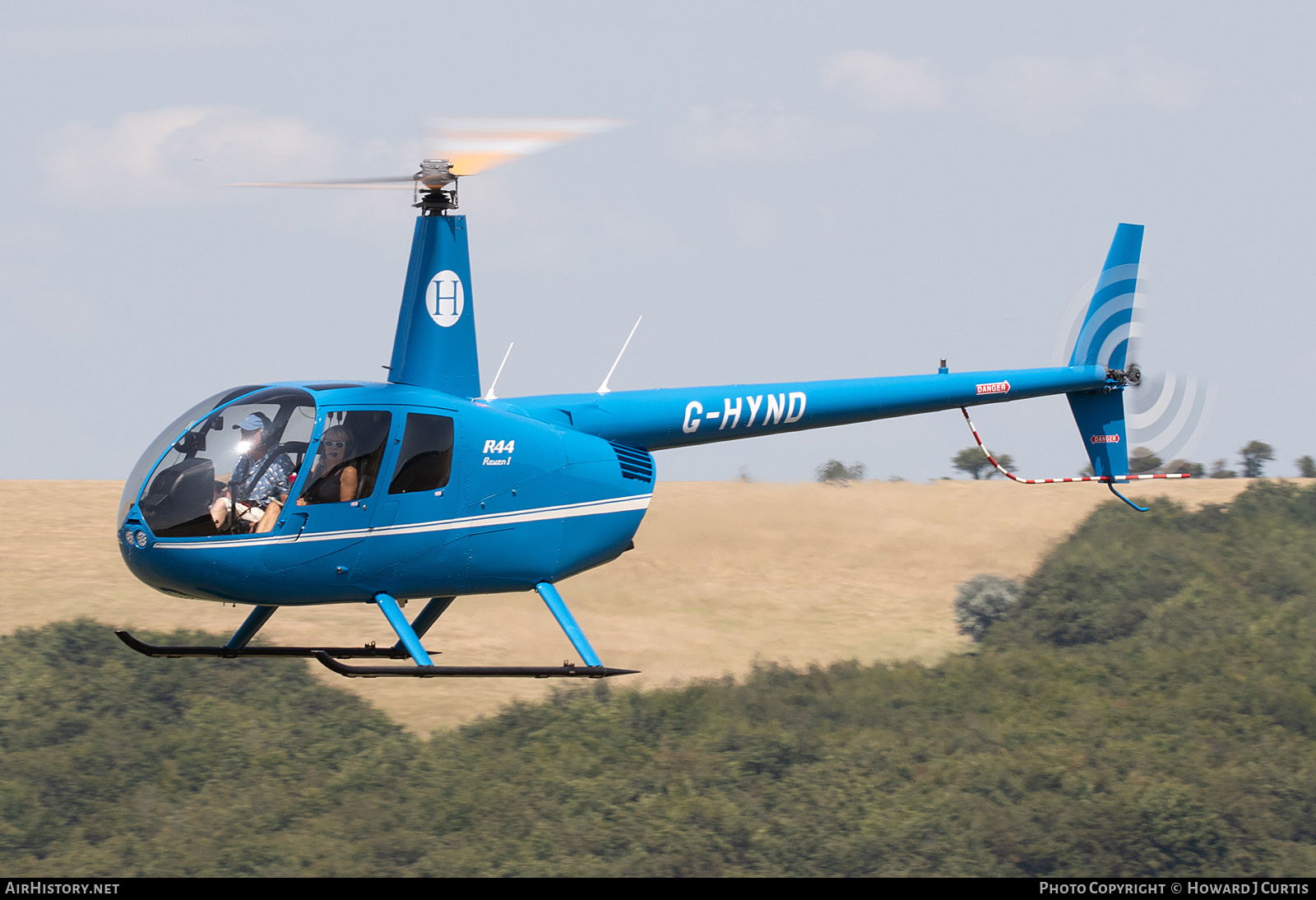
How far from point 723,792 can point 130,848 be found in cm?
1836

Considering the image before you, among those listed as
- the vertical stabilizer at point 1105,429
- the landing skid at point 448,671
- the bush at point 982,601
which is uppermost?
the bush at point 982,601

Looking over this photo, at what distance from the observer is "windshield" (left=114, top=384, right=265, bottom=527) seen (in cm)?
1070

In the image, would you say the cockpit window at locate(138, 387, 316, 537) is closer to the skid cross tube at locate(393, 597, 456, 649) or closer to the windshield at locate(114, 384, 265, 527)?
the windshield at locate(114, 384, 265, 527)

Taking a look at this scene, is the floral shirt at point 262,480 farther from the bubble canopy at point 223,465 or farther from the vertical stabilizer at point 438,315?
the vertical stabilizer at point 438,315

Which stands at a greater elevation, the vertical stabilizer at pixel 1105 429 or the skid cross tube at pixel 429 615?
the vertical stabilizer at pixel 1105 429

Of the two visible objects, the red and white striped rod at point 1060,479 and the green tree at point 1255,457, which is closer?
the red and white striped rod at point 1060,479

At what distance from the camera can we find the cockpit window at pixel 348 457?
10789mm

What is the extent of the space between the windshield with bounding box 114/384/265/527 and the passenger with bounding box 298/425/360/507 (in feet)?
2.59

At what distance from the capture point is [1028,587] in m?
52.5

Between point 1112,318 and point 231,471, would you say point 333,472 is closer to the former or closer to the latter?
point 231,471

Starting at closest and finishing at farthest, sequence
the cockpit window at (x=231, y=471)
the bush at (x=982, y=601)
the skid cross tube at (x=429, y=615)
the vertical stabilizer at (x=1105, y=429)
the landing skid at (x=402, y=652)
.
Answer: the landing skid at (x=402, y=652) < the cockpit window at (x=231, y=471) < the skid cross tube at (x=429, y=615) < the vertical stabilizer at (x=1105, y=429) < the bush at (x=982, y=601)

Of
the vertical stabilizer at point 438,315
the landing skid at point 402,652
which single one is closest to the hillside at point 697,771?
the landing skid at point 402,652

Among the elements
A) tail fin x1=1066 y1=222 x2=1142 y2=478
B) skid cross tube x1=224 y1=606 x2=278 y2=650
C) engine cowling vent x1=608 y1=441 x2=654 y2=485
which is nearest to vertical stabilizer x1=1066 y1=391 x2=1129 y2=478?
tail fin x1=1066 y1=222 x2=1142 y2=478

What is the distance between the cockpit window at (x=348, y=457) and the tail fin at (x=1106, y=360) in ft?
35.8
